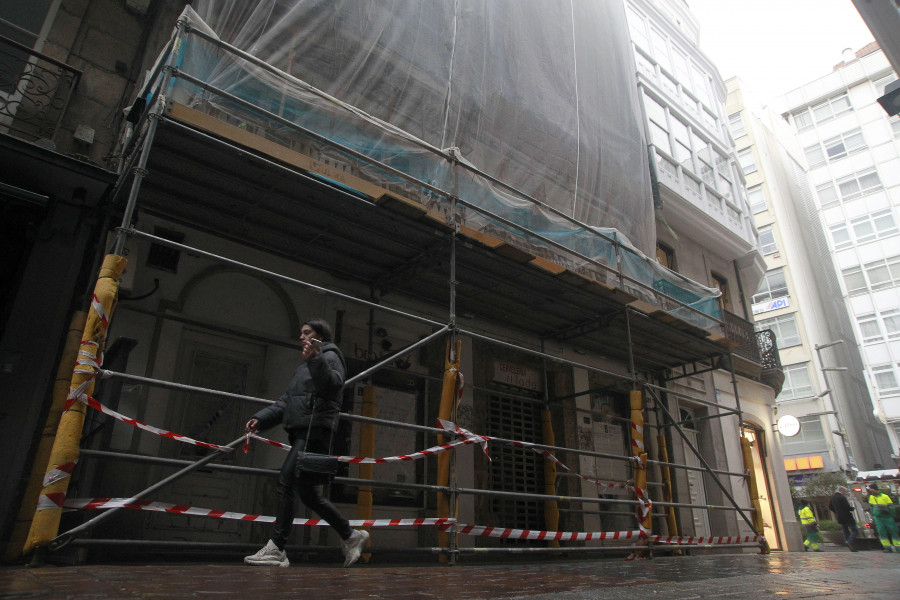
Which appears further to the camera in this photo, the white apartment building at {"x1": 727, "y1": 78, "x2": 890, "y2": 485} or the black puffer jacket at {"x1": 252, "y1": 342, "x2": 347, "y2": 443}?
the white apartment building at {"x1": 727, "y1": 78, "x2": 890, "y2": 485}

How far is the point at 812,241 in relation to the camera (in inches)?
Result: 1774

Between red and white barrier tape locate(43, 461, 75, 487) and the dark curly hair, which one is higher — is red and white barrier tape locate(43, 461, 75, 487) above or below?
below

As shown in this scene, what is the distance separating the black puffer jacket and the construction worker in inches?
537

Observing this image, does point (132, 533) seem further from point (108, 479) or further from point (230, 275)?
point (230, 275)

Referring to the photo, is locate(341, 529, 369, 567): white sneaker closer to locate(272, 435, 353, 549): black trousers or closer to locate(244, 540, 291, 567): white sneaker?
locate(272, 435, 353, 549): black trousers

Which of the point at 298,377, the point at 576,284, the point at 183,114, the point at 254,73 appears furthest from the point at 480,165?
the point at 298,377

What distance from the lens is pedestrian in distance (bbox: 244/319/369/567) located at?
14.5 feet

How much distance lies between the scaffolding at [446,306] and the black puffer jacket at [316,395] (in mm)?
563

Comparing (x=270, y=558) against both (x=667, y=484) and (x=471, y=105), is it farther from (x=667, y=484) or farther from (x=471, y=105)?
(x=667, y=484)

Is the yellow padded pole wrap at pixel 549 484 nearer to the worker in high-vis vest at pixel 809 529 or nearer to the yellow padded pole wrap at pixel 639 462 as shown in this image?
the yellow padded pole wrap at pixel 639 462

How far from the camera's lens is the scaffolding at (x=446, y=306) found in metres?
4.75

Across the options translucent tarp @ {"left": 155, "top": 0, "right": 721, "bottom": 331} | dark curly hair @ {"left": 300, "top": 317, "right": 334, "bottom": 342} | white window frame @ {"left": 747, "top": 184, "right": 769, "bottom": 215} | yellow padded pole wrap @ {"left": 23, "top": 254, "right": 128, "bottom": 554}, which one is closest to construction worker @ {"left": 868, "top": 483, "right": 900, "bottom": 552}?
translucent tarp @ {"left": 155, "top": 0, "right": 721, "bottom": 331}

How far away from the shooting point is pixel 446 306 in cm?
943

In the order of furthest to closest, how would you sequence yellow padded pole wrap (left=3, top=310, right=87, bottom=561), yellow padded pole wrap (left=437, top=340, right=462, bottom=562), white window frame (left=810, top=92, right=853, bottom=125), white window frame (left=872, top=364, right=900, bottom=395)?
white window frame (left=810, top=92, right=853, bottom=125)
white window frame (left=872, top=364, right=900, bottom=395)
yellow padded pole wrap (left=437, top=340, right=462, bottom=562)
yellow padded pole wrap (left=3, top=310, right=87, bottom=561)
